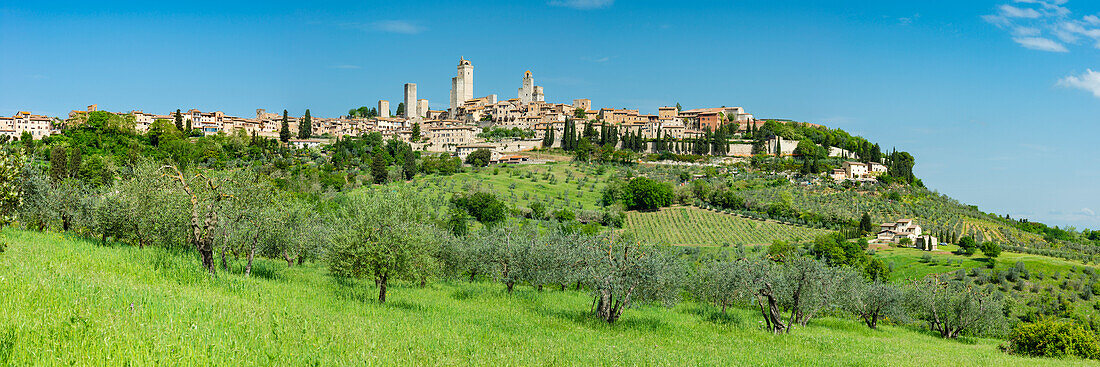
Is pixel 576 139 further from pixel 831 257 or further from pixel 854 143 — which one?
pixel 831 257

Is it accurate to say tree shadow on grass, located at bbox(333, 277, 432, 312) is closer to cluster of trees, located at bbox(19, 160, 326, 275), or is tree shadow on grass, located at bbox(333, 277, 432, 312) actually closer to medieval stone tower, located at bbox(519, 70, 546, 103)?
cluster of trees, located at bbox(19, 160, 326, 275)

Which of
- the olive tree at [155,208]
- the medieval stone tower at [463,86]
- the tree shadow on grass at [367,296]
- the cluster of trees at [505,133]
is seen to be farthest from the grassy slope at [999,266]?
the medieval stone tower at [463,86]

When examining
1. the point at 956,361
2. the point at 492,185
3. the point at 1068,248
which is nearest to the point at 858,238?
the point at 1068,248

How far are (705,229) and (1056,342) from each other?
5200 cm

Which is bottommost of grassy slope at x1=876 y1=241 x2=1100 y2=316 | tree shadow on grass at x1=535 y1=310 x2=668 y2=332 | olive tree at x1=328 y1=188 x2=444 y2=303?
grassy slope at x1=876 y1=241 x2=1100 y2=316

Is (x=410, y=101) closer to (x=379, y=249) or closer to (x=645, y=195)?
(x=645, y=195)

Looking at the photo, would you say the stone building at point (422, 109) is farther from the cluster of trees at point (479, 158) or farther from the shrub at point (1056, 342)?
the shrub at point (1056, 342)

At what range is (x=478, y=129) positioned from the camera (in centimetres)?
13375

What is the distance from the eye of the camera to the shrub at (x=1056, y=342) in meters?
22.2

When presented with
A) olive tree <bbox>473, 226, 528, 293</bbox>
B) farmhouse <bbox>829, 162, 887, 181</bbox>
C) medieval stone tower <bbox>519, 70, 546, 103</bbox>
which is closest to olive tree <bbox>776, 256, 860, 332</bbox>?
olive tree <bbox>473, 226, 528, 293</bbox>

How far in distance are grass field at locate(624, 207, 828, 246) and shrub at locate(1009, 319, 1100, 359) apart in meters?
40.1

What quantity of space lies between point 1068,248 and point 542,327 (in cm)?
7596

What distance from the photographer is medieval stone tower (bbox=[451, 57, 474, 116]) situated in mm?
159625

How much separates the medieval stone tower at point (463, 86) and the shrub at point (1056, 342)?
143107 mm
